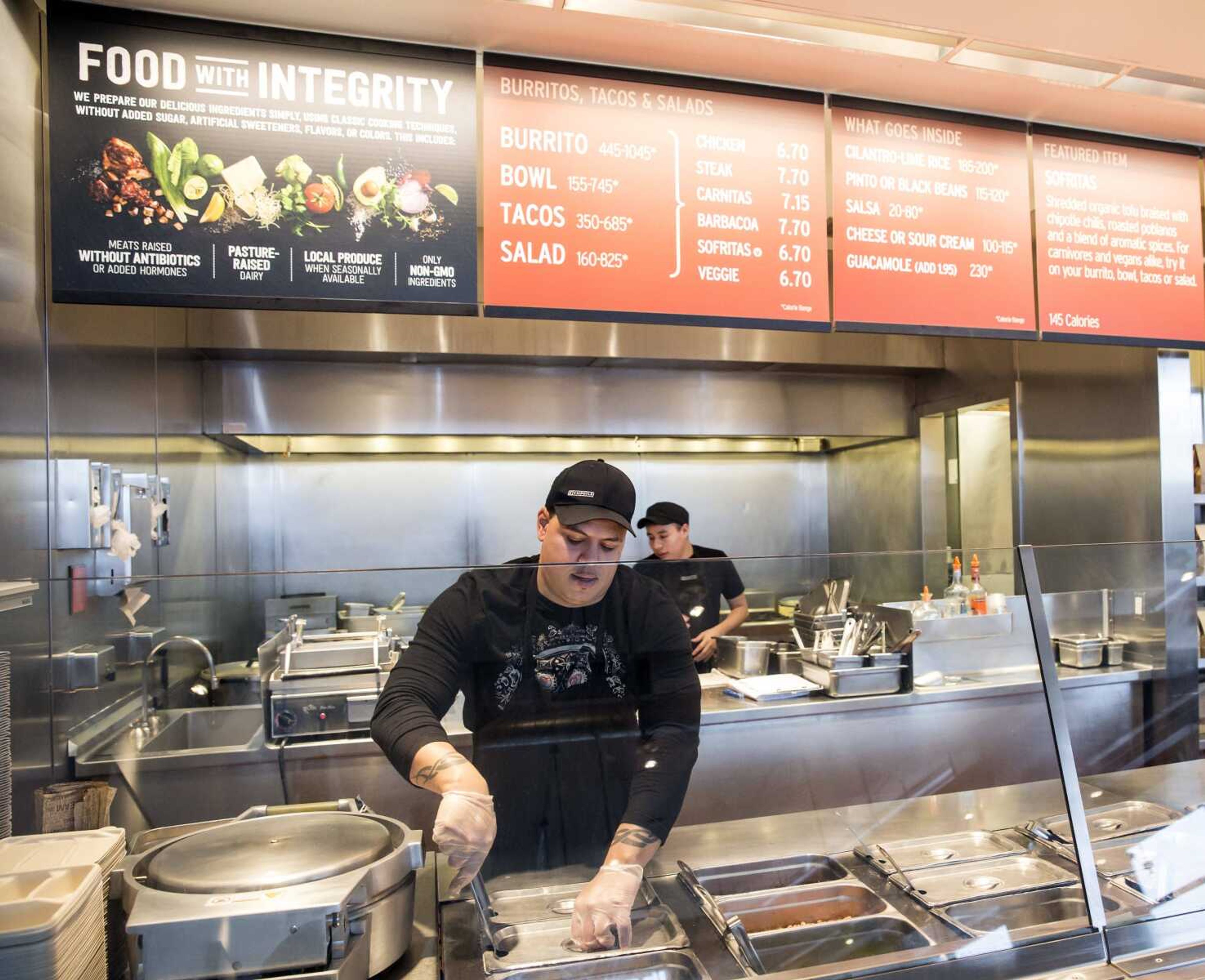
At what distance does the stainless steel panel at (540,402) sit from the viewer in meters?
4.27

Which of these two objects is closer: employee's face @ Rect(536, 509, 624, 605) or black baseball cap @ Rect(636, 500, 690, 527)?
employee's face @ Rect(536, 509, 624, 605)

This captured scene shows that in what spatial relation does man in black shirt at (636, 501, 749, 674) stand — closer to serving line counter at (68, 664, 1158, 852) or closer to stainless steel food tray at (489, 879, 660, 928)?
serving line counter at (68, 664, 1158, 852)

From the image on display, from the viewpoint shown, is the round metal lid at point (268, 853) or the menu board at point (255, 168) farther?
the menu board at point (255, 168)

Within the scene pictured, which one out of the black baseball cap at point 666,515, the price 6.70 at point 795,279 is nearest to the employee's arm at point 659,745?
the price 6.70 at point 795,279

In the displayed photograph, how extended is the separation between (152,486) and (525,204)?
1.81 meters

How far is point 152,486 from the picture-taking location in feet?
9.78

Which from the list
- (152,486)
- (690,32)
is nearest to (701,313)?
(690,32)

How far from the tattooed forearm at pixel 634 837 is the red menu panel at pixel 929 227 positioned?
172cm

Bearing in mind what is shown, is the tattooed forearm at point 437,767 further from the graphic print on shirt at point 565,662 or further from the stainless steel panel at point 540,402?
the stainless steel panel at point 540,402

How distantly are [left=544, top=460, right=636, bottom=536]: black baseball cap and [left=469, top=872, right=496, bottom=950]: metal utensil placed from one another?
60 cm

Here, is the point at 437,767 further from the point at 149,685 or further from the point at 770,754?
the point at 770,754

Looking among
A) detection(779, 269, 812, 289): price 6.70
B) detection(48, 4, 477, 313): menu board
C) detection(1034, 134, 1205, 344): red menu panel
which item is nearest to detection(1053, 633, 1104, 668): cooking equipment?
detection(779, 269, 812, 289): price 6.70

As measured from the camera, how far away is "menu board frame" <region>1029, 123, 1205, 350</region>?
2678 mm

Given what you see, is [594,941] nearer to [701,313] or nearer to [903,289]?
[701,313]
